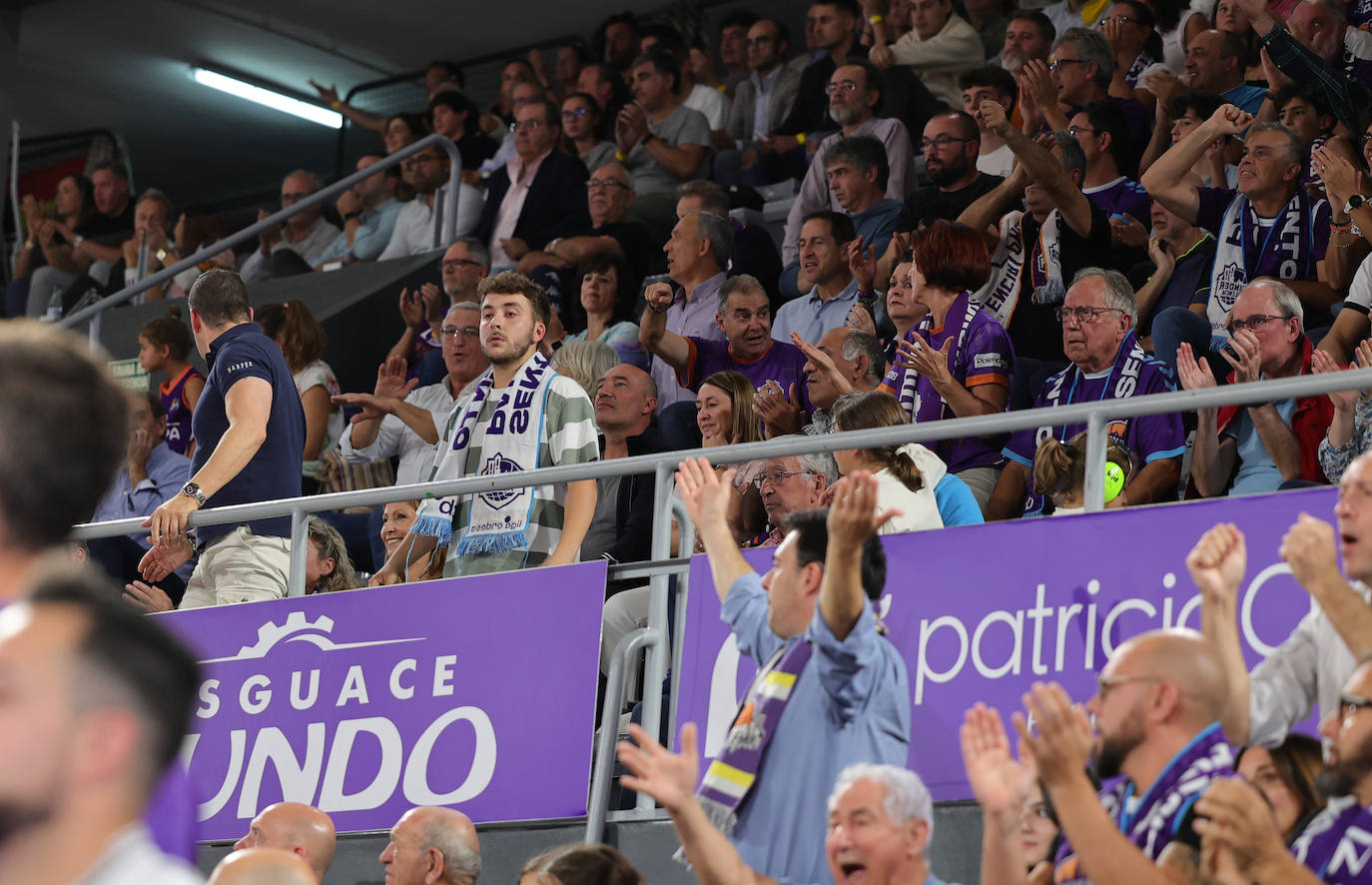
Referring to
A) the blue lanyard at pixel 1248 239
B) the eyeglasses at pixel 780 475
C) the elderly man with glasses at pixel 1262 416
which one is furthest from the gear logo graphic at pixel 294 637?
the blue lanyard at pixel 1248 239

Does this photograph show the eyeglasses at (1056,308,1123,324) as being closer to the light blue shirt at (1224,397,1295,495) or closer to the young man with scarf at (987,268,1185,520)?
the young man with scarf at (987,268,1185,520)

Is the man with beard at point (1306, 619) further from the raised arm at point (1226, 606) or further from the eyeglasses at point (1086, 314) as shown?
the eyeglasses at point (1086, 314)

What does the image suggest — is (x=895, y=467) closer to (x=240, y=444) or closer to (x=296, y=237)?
(x=240, y=444)

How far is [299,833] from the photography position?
541 centimetres

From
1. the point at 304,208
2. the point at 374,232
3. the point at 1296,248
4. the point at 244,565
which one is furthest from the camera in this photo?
the point at 374,232

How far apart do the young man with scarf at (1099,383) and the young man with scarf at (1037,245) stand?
0.79 m

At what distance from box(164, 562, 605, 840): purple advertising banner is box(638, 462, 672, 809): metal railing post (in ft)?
0.56

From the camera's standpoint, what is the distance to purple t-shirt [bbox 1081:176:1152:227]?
760cm

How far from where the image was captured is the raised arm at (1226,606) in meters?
3.58

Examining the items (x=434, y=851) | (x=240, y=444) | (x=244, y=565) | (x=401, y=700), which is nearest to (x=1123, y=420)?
(x=401, y=700)

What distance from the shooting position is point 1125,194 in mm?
→ 7664

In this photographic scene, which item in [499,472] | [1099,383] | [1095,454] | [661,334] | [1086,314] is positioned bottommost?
[1095,454]

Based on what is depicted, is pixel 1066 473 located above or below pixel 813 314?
below

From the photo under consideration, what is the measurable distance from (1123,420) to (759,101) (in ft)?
17.3
